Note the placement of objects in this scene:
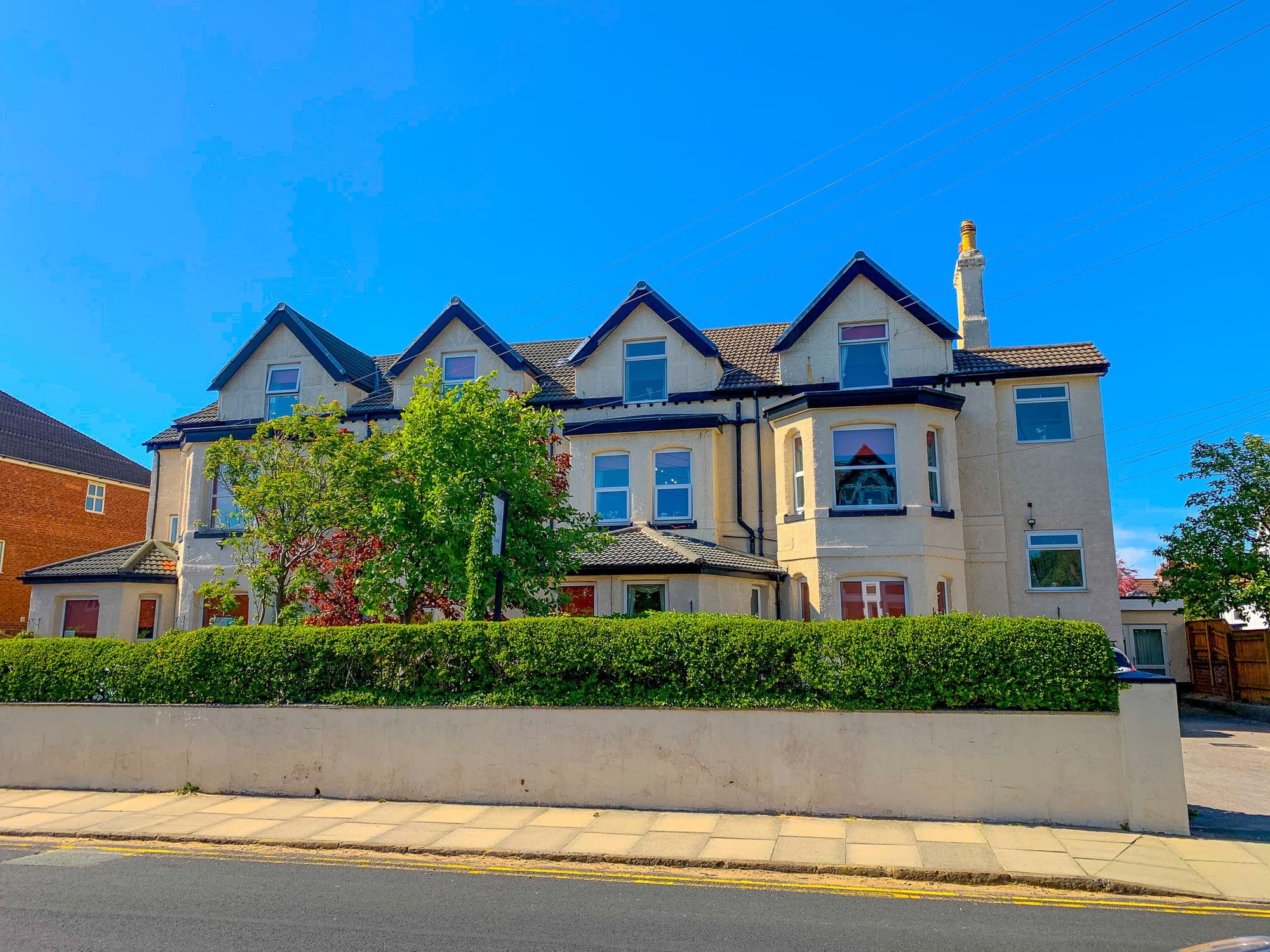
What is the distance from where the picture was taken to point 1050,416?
20562 mm

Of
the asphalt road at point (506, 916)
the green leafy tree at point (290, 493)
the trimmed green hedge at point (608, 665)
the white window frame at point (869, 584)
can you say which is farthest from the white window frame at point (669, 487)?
the asphalt road at point (506, 916)

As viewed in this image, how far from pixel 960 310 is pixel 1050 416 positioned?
3.86 m

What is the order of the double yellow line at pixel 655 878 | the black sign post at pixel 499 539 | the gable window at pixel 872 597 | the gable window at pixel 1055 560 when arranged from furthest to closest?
the gable window at pixel 1055 560
the gable window at pixel 872 597
the black sign post at pixel 499 539
the double yellow line at pixel 655 878

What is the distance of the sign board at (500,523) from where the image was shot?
1309 cm

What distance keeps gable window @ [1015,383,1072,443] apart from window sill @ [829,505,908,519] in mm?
4249

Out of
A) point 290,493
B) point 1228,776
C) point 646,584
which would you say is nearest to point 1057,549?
point 1228,776

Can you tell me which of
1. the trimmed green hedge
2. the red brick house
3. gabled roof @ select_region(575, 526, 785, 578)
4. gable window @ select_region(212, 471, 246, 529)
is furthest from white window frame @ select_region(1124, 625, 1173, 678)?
the red brick house

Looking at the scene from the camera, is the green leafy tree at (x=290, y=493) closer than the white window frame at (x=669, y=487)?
Yes

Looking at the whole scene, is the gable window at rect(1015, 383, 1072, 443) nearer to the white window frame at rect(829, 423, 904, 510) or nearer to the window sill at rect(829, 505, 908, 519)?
the white window frame at rect(829, 423, 904, 510)

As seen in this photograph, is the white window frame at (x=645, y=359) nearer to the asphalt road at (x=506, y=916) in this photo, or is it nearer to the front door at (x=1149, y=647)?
the asphalt road at (x=506, y=916)

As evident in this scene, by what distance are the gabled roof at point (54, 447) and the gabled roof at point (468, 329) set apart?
1599cm

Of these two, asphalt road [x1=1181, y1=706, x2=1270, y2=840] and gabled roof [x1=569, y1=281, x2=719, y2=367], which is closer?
asphalt road [x1=1181, y1=706, x2=1270, y2=840]

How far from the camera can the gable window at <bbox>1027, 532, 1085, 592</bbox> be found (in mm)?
19797

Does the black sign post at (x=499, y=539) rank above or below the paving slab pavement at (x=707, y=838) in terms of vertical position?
above
